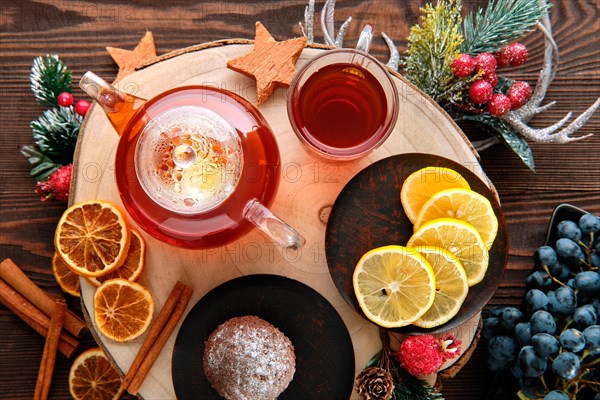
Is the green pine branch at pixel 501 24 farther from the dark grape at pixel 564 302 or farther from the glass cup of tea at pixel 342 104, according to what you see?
the dark grape at pixel 564 302

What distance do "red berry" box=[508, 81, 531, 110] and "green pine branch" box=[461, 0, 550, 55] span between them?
13cm

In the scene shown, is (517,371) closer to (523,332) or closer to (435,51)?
(523,332)

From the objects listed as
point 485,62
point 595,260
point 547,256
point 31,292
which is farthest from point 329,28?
point 31,292

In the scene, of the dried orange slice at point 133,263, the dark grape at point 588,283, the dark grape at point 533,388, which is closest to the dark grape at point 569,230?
the dark grape at point 588,283

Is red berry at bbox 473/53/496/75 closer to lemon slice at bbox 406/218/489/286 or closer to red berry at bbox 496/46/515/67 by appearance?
red berry at bbox 496/46/515/67

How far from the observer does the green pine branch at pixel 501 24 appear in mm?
1528

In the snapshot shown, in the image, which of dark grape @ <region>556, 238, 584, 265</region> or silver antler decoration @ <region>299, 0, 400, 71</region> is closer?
dark grape @ <region>556, 238, 584, 265</region>

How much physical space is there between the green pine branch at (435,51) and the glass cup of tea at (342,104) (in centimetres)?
26

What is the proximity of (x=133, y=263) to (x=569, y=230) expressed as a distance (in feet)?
4.37

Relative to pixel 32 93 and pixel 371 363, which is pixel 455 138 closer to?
pixel 371 363

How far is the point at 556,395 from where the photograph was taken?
1.44m

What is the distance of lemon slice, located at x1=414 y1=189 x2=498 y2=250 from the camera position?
1.30 metres

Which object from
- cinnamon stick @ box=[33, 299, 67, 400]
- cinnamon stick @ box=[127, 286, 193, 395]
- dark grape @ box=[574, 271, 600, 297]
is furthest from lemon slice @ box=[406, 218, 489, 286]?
cinnamon stick @ box=[33, 299, 67, 400]

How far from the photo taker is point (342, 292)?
1.37 m
